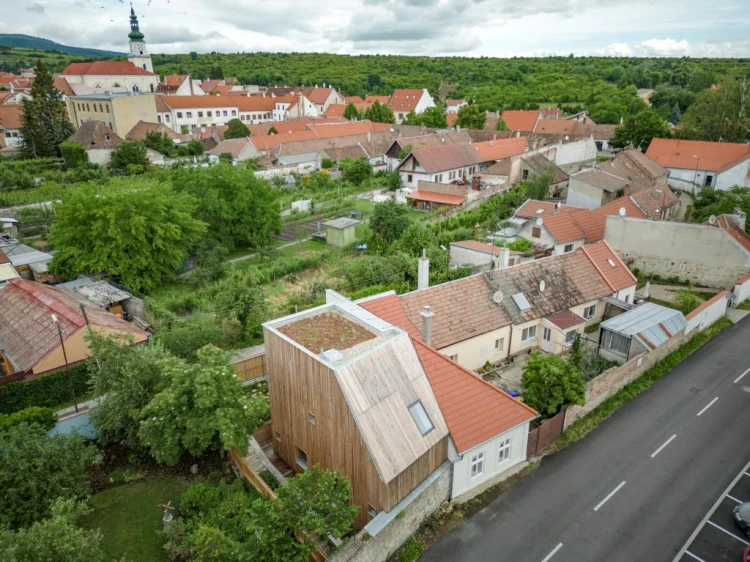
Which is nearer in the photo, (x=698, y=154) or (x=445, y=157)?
(x=698, y=154)

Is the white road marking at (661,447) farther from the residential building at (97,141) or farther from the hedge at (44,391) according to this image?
the residential building at (97,141)

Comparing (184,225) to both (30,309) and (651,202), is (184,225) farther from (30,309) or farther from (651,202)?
(651,202)

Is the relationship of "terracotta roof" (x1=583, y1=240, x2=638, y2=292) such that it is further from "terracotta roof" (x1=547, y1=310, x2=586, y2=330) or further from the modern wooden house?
the modern wooden house

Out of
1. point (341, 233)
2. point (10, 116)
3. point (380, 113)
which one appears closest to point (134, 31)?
point (10, 116)

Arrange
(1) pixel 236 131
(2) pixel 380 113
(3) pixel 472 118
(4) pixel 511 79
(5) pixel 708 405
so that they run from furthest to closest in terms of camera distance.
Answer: (4) pixel 511 79, (2) pixel 380 113, (3) pixel 472 118, (1) pixel 236 131, (5) pixel 708 405

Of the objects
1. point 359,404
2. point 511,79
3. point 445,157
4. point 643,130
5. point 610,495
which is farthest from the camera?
point 511,79

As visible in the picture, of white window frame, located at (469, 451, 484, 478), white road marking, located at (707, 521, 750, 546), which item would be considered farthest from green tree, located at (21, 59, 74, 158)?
white road marking, located at (707, 521, 750, 546)

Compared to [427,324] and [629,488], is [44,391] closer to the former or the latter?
[427,324]
